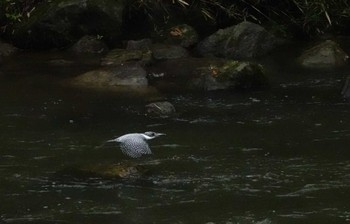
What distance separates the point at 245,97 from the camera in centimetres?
835

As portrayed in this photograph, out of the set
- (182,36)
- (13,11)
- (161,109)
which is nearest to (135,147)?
(161,109)

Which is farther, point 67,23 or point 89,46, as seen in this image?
point 67,23

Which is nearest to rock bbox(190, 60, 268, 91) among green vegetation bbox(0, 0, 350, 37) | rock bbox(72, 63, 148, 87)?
rock bbox(72, 63, 148, 87)

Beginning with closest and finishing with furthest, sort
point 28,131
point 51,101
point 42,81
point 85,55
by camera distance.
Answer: point 28,131 < point 51,101 < point 42,81 < point 85,55

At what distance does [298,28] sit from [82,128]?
6.09 meters

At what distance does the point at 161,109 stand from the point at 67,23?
4.12 m

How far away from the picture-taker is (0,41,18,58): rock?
10820 millimetres

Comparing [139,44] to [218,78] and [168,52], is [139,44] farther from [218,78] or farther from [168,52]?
[218,78]

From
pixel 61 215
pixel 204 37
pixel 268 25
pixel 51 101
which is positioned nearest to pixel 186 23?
pixel 204 37

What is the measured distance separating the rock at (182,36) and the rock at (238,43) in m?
0.22

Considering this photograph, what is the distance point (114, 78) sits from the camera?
9.06m

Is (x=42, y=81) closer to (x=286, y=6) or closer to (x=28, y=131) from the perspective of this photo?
(x=28, y=131)

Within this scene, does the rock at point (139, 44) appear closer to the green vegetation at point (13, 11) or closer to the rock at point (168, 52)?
the rock at point (168, 52)

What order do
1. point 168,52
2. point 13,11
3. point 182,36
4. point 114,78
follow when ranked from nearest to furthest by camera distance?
point 114,78 → point 168,52 → point 182,36 → point 13,11
